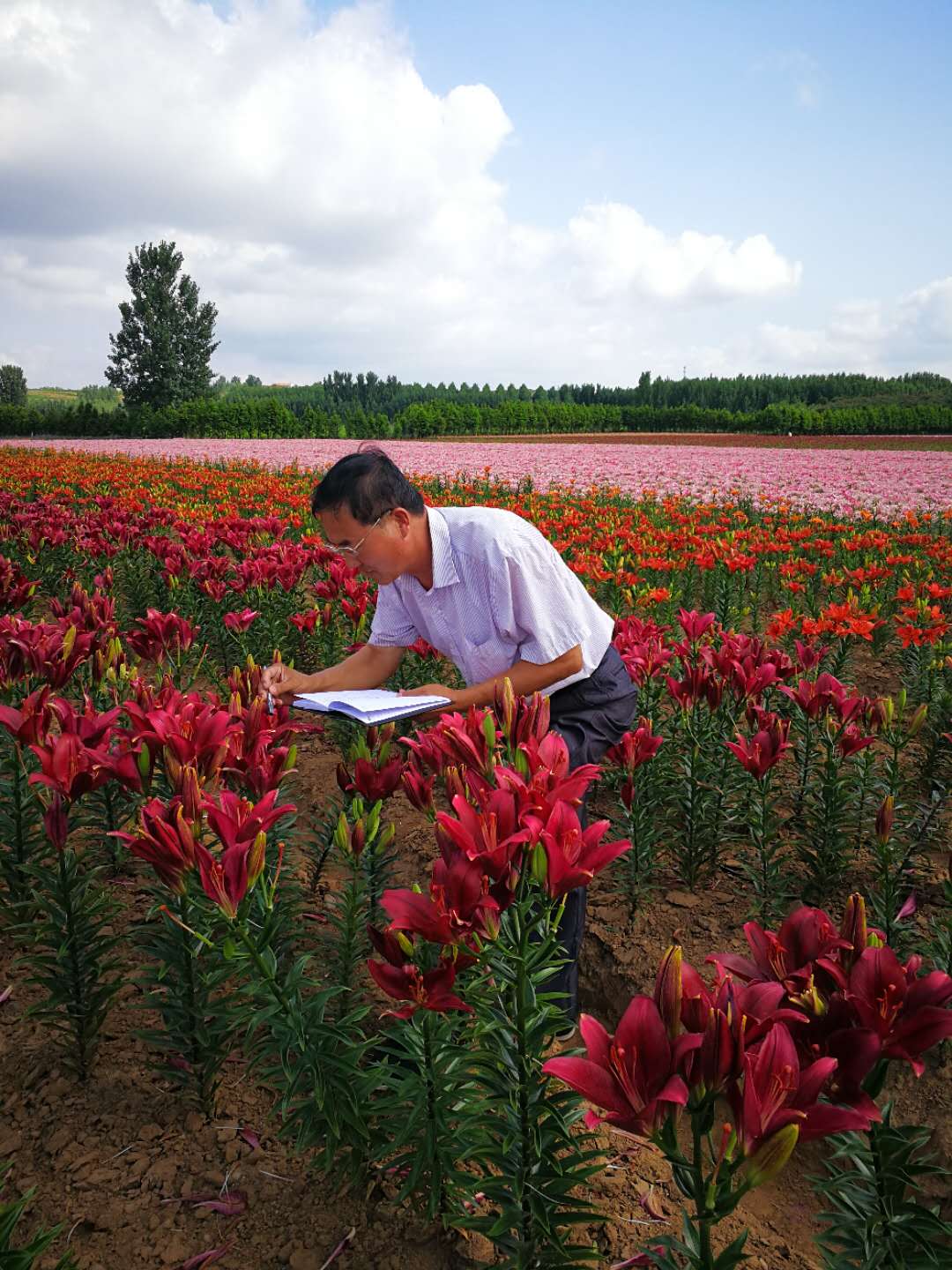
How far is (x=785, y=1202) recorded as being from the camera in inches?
87.7

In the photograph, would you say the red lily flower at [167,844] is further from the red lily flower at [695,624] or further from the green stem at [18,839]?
the red lily flower at [695,624]

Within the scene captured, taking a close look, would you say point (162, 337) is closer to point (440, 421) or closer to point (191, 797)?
point (440, 421)

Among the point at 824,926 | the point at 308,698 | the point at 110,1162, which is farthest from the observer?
the point at 308,698

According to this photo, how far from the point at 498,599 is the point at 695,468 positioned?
16.9 meters

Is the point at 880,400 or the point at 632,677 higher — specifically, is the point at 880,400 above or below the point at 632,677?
above

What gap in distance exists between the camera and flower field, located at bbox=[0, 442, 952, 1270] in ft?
3.91

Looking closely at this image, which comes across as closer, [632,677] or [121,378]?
[632,677]

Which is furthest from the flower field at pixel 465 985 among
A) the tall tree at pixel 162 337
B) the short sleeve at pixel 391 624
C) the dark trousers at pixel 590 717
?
the tall tree at pixel 162 337

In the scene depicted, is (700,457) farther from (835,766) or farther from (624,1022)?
(624,1022)

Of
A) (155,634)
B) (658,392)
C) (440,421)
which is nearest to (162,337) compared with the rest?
(440,421)

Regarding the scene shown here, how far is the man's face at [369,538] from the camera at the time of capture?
8.63ft

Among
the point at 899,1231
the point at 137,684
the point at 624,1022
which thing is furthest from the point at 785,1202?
the point at 137,684

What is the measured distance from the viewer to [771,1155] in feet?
3.36

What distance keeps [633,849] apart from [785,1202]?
1247 millimetres
